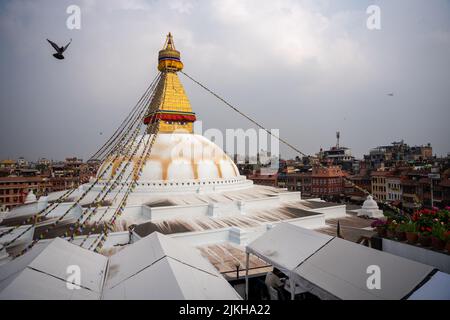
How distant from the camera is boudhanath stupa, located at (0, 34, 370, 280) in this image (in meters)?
8.62

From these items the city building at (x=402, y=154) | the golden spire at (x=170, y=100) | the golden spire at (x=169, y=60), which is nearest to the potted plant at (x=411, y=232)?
the golden spire at (x=170, y=100)

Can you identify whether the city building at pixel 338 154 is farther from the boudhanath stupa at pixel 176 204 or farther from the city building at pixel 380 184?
the boudhanath stupa at pixel 176 204

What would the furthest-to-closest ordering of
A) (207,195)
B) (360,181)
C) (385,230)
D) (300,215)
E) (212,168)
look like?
1. (360,181)
2. (212,168)
3. (207,195)
4. (300,215)
5. (385,230)

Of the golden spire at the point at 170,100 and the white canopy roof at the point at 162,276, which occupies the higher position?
the golden spire at the point at 170,100

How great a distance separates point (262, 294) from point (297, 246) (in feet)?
6.83

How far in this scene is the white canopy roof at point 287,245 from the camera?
4703 millimetres

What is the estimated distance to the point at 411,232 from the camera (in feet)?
16.3

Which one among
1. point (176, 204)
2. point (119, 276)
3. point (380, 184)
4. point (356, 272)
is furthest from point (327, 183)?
point (119, 276)

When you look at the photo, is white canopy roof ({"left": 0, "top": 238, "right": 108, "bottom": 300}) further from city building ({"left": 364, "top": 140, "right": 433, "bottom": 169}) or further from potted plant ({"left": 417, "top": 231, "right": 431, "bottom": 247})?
city building ({"left": 364, "top": 140, "right": 433, "bottom": 169})

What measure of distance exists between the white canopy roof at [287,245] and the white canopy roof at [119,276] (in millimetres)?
1177

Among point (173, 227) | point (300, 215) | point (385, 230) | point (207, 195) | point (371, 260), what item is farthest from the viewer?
point (207, 195)
